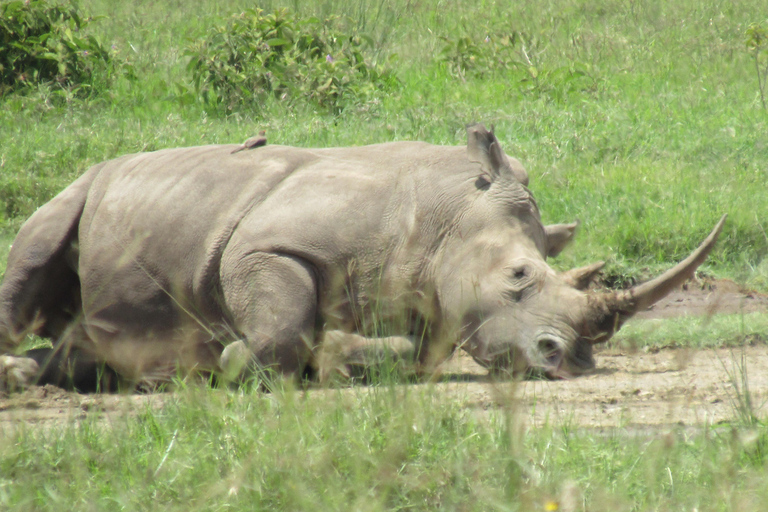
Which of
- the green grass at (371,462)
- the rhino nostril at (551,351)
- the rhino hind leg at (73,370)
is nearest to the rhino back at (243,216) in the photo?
the rhino hind leg at (73,370)

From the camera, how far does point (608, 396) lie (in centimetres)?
378

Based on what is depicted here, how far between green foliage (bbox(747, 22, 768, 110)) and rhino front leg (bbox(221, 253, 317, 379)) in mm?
5425

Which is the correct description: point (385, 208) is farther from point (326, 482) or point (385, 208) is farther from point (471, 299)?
point (326, 482)

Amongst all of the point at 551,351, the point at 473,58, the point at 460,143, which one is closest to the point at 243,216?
the point at 551,351

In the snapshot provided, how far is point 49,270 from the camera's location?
15.2 ft

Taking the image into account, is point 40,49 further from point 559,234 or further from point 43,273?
point 559,234

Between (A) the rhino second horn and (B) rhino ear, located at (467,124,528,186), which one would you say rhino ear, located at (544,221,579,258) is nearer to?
(B) rhino ear, located at (467,124,528,186)

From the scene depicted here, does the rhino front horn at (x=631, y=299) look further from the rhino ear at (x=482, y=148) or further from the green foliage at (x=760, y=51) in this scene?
the green foliage at (x=760, y=51)

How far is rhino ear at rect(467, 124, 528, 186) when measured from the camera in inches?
168

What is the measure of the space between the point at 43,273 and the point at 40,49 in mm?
4497

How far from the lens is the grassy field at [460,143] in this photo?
267cm

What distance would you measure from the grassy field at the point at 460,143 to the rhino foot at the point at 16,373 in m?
1.07

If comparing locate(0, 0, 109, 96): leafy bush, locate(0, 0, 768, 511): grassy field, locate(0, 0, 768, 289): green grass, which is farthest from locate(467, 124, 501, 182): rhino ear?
locate(0, 0, 109, 96): leafy bush

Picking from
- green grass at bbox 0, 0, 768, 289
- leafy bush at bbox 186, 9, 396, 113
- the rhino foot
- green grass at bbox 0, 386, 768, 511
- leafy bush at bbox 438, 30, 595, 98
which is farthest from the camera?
leafy bush at bbox 438, 30, 595, 98
